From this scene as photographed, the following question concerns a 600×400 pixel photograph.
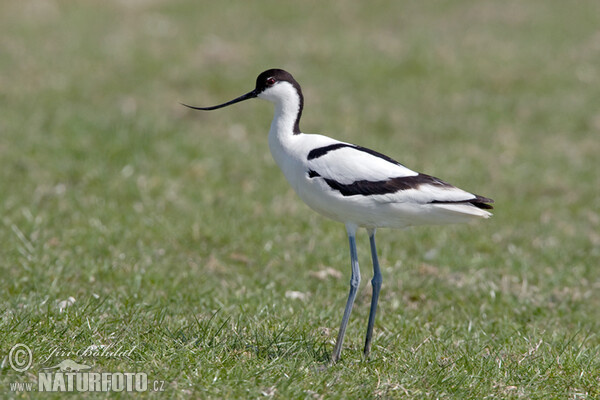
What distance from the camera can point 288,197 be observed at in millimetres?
8516

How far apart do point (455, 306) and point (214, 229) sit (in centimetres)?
256

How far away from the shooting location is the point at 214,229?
24.1ft

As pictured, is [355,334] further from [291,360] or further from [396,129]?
[396,129]

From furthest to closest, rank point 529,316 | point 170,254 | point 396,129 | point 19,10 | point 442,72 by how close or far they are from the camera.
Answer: point 19,10
point 442,72
point 396,129
point 170,254
point 529,316

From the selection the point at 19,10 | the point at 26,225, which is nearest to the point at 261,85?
the point at 26,225

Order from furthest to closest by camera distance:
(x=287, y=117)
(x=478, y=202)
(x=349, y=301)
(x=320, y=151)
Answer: (x=287, y=117), (x=349, y=301), (x=320, y=151), (x=478, y=202)

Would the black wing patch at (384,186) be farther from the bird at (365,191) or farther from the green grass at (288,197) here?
the green grass at (288,197)

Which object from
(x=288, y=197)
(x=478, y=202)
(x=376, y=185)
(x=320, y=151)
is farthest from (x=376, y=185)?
(x=288, y=197)

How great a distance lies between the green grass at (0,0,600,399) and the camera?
4418 mm

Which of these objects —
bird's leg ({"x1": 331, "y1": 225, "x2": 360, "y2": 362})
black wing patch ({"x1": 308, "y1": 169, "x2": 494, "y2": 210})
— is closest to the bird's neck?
black wing patch ({"x1": 308, "y1": 169, "x2": 494, "y2": 210})

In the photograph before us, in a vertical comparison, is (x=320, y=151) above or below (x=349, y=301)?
above

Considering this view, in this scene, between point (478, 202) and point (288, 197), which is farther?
point (288, 197)

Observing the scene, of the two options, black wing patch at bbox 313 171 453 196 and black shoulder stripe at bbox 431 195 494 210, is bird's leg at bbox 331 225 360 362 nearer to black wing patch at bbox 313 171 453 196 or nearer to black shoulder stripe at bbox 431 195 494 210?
black wing patch at bbox 313 171 453 196

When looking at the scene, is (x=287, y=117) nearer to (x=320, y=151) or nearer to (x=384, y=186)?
(x=320, y=151)
